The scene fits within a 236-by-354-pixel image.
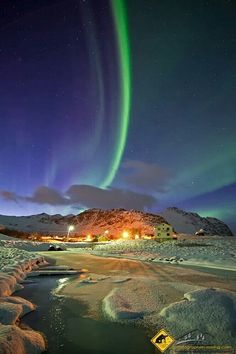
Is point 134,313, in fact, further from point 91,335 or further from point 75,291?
point 75,291

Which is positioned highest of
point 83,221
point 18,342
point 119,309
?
point 83,221

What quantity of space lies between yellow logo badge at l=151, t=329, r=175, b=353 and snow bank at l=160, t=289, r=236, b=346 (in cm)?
22

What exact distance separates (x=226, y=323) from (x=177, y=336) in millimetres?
1073

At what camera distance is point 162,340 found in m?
5.27

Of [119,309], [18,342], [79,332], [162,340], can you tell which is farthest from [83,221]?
[18,342]

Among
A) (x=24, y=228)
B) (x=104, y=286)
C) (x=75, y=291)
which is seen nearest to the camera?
(x=75, y=291)

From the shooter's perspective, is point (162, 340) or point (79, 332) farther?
point (79, 332)

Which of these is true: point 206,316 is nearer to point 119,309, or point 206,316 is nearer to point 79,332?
point 119,309

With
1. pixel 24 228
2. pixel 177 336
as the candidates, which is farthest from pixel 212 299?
pixel 24 228

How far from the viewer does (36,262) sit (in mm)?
19609

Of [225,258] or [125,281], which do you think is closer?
[125,281]

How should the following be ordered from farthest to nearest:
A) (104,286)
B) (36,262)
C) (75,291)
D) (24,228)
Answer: (24,228), (36,262), (104,286), (75,291)

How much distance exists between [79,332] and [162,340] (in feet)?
5.58

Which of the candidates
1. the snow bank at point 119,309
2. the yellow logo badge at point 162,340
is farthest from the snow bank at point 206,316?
the snow bank at point 119,309
